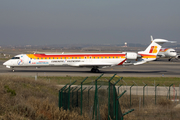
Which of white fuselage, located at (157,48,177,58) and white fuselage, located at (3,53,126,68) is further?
white fuselage, located at (157,48,177,58)

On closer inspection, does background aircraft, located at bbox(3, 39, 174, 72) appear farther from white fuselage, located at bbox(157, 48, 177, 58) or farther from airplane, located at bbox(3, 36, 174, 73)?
white fuselage, located at bbox(157, 48, 177, 58)

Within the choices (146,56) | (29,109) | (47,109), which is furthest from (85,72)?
(29,109)

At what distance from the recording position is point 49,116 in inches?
403

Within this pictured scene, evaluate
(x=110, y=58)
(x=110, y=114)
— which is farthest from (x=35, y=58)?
(x=110, y=114)

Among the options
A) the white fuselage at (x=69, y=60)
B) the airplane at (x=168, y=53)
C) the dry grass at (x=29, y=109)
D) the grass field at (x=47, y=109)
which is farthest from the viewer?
the airplane at (x=168, y=53)

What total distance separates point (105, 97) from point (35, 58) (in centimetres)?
2296

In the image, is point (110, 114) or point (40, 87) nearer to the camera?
point (110, 114)

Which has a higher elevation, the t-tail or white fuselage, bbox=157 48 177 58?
the t-tail

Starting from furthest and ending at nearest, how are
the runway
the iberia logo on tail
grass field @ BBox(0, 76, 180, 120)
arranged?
the iberia logo on tail → the runway → grass field @ BBox(0, 76, 180, 120)

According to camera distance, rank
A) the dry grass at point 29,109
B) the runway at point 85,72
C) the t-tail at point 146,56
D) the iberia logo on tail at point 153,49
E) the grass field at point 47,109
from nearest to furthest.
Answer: the dry grass at point 29,109
the grass field at point 47,109
the runway at point 85,72
the t-tail at point 146,56
the iberia logo on tail at point 153,49

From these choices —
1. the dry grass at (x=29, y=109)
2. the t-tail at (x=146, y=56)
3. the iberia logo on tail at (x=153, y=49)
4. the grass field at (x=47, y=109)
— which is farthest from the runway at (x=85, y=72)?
the dry grass at (x=29, y=109)

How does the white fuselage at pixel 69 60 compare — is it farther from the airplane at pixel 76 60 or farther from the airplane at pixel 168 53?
the airplane at pixel 168 53

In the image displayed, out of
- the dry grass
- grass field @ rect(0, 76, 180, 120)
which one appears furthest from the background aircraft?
the dry grass

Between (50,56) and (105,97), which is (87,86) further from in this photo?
(50,56)
